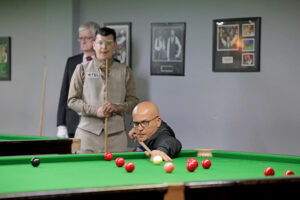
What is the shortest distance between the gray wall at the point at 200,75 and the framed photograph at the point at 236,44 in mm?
53

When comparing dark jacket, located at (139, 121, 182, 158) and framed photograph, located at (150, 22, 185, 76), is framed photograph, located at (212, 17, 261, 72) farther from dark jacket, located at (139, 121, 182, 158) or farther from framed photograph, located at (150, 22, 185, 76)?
dark jacket, located at (139, 121, 182, 158)

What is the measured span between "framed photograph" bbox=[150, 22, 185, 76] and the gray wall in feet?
0.18

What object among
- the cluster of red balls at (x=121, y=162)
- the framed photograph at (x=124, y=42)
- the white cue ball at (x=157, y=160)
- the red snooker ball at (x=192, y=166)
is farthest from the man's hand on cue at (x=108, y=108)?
the red snooker ball at (x=192, y=166)

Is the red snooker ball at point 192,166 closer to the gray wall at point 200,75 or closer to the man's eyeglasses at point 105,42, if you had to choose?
the man's eyeglasses at point 105,42

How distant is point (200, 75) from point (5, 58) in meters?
2.38

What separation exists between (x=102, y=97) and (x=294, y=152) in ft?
5.58

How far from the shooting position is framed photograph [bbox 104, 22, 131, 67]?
17.1 ft

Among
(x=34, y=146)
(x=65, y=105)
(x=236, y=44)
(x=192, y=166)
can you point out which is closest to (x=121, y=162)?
(x=192, y=166)

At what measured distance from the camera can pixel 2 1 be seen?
6.09m

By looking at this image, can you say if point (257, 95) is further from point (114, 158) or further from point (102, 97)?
point (114, 158)

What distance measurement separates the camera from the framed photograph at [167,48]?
5023 mm

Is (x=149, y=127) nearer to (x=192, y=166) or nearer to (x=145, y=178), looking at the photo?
(x=192, y=166)

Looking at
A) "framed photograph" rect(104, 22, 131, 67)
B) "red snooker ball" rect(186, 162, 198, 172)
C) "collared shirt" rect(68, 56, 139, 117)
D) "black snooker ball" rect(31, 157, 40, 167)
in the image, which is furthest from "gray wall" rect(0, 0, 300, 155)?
"black snooker ball" rect(31, 157, 40, 167)

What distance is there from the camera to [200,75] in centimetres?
494
